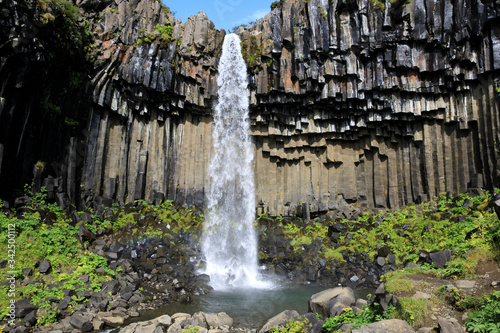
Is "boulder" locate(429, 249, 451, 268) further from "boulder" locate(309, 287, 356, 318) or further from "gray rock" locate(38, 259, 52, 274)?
"gray rock" locate(38, 259, 52, 274)

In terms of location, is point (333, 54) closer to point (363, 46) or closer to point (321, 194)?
point (363, 46)

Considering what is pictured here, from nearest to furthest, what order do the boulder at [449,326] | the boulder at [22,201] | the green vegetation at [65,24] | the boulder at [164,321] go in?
the boulder at [449,326] → the boulder at [164,321] → the boulder at [22,201] → the green vegetation at [65,24]

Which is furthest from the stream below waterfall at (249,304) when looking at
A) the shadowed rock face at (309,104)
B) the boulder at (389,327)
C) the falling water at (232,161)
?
the shadowed rock face at (309,104)

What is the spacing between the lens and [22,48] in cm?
1225

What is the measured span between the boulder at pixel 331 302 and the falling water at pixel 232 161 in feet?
29.7

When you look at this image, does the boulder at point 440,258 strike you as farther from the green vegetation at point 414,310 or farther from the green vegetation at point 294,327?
the green vegetation at point 294,327

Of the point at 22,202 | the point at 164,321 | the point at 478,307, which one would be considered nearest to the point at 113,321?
the point at 164,321

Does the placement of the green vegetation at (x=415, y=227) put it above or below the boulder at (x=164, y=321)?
above

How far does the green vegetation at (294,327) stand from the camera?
7.04 m

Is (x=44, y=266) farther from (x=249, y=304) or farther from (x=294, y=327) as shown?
(x=294, y=327)

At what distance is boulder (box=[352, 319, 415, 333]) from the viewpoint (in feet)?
17.6

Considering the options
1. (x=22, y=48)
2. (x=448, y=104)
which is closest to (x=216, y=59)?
(x=22, y=48)

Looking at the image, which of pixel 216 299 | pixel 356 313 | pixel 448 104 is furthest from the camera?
pixel 448 104

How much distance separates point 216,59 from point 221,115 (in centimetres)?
318
